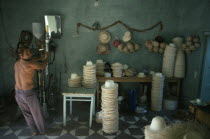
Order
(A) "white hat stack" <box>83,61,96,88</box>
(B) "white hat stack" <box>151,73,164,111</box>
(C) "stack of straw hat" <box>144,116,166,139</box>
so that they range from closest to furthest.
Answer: (C) "stack of straw hat" <box>144,116,166,139</box> < (A) "white hat stack" <box>83,61,96,88</box> < (B) "white hat stack" <box>151,73,164,111</box>

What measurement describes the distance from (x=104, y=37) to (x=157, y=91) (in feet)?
8.64

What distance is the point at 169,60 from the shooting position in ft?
19.9

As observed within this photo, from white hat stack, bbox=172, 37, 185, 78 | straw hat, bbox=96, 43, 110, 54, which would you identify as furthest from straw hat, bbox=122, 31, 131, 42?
white hat stack, bbox=172, 37, 185, 78

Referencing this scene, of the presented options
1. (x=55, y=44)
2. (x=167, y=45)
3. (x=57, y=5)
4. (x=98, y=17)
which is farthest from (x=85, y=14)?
(x=167, y=45)

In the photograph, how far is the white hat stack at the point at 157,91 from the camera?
5.80m

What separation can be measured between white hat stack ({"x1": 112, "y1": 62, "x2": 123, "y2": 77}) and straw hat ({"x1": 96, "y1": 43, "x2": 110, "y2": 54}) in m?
0.73

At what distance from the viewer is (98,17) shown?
250 inches

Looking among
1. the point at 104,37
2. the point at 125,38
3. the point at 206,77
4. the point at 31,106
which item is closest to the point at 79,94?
the point at 31,106

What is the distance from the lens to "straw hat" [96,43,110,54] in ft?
21.2

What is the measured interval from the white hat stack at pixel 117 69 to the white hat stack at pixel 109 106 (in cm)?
171

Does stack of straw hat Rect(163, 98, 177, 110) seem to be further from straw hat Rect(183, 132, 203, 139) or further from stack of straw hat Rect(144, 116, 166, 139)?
straw hat Rect(183, 132, 203, 139)

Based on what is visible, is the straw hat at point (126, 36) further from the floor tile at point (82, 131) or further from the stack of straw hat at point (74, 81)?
the floor tile at point (82, 131)

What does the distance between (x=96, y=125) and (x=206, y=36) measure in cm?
445

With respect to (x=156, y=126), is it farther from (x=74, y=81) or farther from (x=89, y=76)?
(x=74, y=81)
